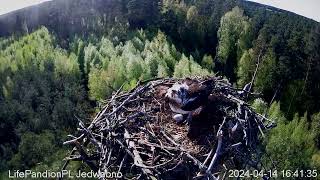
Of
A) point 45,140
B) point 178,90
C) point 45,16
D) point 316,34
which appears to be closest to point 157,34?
point 45,16

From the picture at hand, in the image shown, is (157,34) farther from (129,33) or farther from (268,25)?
(268,25)

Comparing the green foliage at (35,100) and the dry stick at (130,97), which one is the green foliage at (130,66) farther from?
the dry stick at (130,97)

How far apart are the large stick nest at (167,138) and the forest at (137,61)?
3.22 m

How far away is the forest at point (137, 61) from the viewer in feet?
36.5

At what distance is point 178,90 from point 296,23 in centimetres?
1277

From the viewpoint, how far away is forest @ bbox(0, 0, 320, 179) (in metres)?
11.1

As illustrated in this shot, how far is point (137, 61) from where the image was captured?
491 inches

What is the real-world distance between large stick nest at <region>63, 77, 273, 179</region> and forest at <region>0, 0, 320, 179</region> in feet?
10.6

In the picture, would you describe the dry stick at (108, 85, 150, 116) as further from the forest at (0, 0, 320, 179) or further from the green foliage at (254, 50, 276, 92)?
the green foliage at (254, 50, 276, 92)

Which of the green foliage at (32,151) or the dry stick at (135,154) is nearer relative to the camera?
the dry stick at (135,154)

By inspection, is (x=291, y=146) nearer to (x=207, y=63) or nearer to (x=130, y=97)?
(x=207, y=63)

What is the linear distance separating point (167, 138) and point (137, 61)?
8.43 m

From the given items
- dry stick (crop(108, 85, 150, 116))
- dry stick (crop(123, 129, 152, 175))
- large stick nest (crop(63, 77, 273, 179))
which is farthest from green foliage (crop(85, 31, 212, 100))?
dry stick (crop(123, 129, 152, 175))

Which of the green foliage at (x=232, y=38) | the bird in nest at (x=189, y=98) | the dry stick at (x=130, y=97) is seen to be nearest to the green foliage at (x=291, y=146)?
the green foliage at (x=232, y=38)
